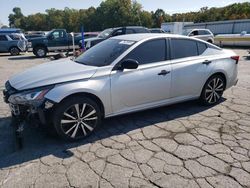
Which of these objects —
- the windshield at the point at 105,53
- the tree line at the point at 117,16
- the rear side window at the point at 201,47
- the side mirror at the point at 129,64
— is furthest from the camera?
the tree line at the point at 117,16

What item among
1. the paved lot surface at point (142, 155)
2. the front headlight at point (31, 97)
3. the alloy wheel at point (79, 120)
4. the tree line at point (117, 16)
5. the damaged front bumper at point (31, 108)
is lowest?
the paved lot surface at point (142, 155)

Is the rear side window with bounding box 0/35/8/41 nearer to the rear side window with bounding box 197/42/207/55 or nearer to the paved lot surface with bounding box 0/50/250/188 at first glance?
the paved lot surface with bounding box 0/50/250/188

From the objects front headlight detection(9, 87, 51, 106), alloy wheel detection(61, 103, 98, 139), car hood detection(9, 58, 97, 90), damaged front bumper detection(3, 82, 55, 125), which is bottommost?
alloy wheel detection(61, 103, 98, 139)

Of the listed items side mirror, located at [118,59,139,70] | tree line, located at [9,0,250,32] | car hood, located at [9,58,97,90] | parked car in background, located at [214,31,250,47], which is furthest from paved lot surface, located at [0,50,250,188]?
tree line, located at [9,0,250,32]

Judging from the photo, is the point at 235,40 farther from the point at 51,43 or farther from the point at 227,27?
the point at 51,43

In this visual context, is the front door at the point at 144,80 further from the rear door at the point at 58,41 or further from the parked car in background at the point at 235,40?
the parked car in background at the point at 235,40

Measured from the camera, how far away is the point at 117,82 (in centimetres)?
415

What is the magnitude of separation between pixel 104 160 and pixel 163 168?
2.61 ft

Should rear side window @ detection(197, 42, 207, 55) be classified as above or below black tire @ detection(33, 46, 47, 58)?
above

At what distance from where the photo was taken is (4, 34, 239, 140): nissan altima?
12.3 ft

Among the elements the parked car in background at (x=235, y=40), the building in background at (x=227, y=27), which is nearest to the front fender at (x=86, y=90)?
the parked car in background at (x=235, y=40)

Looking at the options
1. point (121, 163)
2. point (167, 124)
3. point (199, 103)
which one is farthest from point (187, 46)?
point (121, 163)

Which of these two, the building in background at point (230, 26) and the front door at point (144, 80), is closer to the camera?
the front door at point (144, 80)

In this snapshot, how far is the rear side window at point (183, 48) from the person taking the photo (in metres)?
4.91
